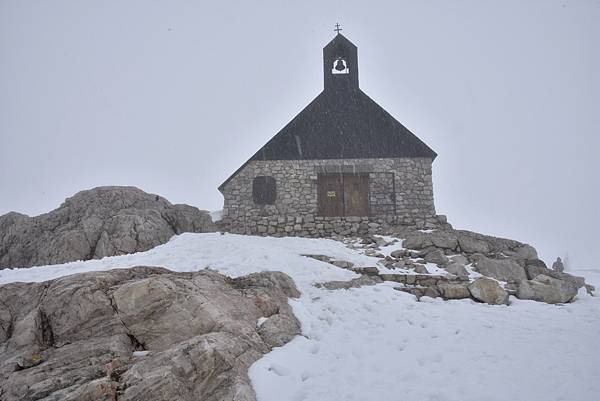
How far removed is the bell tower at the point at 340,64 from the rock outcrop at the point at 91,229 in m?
9.44

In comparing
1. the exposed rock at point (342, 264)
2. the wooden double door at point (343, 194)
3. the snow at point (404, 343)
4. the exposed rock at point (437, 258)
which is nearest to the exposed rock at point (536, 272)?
the snow at point (404, 343)

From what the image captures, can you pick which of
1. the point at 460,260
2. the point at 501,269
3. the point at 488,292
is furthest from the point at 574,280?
the point at 488,292

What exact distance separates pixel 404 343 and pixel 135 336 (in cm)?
454

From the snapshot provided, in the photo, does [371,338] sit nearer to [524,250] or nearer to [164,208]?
[524,250]

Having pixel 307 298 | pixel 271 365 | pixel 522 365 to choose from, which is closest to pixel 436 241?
pixel 307 298

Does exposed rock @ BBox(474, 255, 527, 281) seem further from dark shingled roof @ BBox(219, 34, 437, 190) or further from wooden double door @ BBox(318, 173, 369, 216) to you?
dark shingled roof @ BBox(219, 34, 437, 190)

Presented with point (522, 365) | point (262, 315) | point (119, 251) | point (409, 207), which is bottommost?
point (522, 365)

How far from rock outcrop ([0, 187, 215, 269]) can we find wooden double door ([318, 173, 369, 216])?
5484mm

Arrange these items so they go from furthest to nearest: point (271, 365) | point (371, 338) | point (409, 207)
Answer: point (409, 207) < point (371, 338) < point (271, 365)

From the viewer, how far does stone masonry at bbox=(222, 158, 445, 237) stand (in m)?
15.7

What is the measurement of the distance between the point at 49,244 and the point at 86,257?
1527 mm

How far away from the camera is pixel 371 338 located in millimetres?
6637

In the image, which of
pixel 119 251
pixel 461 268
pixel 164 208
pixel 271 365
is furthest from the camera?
pixel 164 208

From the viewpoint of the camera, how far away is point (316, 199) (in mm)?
15984
